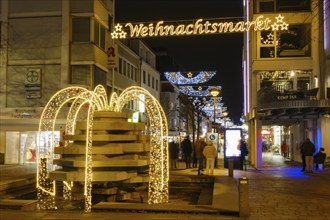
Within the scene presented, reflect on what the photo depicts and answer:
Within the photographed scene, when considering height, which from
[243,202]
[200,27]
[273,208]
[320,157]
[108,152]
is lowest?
[273,208]

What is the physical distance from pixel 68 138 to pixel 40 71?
667 inches

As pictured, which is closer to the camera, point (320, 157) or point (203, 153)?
point (203, 153)

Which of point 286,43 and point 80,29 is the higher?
point 80,29

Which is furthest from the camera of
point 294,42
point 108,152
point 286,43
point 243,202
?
point 286,43

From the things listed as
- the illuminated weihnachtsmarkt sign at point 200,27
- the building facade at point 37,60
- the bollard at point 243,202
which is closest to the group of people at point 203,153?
the illuminated weihnachtsmarkt sign at point 200,27

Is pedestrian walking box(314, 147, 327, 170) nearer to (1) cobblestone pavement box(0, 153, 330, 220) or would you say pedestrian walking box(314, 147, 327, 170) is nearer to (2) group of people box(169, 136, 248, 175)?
(2) group of people box(169, 136, 248, 175)

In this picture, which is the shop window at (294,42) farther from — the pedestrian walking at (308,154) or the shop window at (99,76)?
the shop window at (99,76)

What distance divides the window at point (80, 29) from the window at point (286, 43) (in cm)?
A: 1113

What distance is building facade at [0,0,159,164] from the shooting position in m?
31.6

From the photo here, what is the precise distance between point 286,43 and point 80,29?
1324 centimetres

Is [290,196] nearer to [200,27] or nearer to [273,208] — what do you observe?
[273,208]

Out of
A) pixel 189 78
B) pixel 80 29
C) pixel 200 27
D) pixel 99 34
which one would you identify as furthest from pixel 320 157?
pixel 189 78

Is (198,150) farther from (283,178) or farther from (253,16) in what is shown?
(253,16)

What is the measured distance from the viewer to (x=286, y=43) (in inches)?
1200
